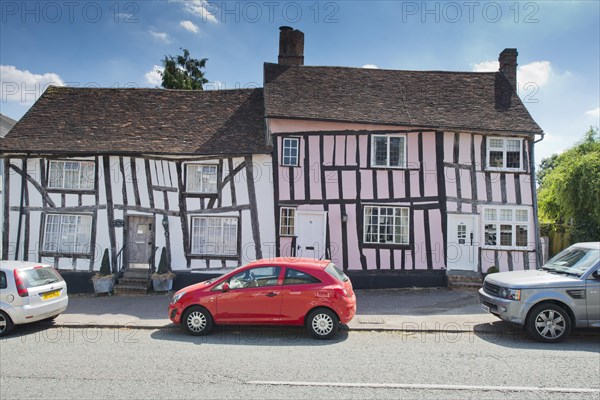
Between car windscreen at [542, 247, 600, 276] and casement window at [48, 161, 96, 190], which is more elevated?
casement window at [48, 161, 96, 190]

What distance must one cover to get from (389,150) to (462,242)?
3988 mm

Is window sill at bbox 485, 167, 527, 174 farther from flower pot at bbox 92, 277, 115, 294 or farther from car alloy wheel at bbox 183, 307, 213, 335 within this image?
flower pot at bbox 92, 277, 115, 294

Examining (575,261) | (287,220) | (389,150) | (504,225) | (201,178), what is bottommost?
(575,261)

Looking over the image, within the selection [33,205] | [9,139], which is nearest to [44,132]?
[9,139]

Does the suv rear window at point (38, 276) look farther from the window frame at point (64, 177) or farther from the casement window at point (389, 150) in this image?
the casement window at point (389, 150)

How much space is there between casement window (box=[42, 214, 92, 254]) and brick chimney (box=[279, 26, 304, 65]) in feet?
32.0

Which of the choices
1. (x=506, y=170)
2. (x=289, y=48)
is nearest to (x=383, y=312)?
(x=506, y=170)

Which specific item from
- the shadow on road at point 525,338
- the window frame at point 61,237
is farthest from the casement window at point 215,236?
the shadow on road at point 525,338

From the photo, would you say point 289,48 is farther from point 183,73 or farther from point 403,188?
point 183,73

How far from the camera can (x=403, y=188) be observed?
48.8 feet

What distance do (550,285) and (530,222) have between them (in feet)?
23.5

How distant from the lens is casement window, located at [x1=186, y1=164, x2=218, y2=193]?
1495cm

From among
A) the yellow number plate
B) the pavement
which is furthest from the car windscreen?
the yellow number plate

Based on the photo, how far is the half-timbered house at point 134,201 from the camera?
14.8 metres
